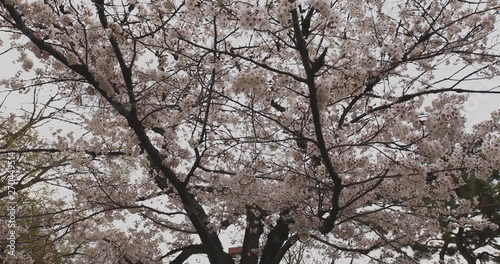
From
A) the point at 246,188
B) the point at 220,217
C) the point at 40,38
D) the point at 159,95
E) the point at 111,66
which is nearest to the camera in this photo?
the point at 40,38

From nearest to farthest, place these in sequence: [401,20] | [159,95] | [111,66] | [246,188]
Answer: [111,66], [401,20], [246,188], [159,95]

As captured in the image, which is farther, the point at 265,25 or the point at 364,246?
the point at 364,246

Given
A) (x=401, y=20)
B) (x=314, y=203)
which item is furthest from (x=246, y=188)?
(x=401, y=20)

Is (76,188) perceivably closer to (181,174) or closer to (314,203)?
(181,174)

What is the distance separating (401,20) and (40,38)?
378cm

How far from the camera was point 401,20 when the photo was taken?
489cm

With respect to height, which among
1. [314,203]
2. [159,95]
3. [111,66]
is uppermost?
[159,95]

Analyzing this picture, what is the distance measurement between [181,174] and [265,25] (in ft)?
12.9

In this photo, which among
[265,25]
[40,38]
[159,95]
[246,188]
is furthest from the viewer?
[159,95]

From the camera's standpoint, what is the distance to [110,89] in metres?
4.41

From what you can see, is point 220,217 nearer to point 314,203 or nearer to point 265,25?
point 314,203

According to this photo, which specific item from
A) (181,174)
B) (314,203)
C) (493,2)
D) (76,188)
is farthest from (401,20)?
(76,188)

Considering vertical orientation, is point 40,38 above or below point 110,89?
above

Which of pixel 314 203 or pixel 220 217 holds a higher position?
pixel 220 217
